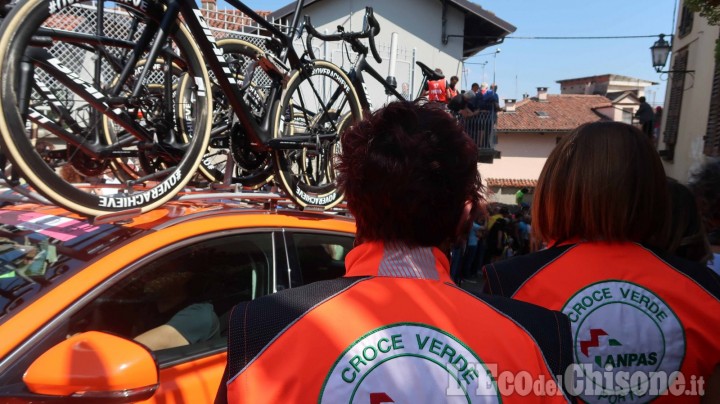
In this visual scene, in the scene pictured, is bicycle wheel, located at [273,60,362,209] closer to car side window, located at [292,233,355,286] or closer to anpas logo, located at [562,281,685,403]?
car side window, located at [292,233,355,286]

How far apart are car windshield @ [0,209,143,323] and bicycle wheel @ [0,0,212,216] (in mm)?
127

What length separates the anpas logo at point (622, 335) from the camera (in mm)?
1468

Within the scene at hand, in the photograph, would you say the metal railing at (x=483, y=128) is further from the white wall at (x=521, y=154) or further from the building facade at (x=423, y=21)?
the white wall at (x=521, y=154)

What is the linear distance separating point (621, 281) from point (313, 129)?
232cm

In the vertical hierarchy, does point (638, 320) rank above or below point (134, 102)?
below

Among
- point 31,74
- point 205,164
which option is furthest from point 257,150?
point 31,74

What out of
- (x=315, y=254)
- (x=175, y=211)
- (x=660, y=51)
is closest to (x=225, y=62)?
(x=175, y=211)

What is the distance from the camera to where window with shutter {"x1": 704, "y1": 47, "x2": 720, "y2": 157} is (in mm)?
9164

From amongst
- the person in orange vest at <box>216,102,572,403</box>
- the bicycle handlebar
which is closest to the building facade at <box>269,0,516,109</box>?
the bicycle handlebar

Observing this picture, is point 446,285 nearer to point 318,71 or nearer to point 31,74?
point 31,74

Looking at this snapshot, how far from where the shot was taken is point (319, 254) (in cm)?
253

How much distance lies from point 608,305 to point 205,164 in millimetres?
2442

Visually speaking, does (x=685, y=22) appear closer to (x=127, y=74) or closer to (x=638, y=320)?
(x=638, y=320)

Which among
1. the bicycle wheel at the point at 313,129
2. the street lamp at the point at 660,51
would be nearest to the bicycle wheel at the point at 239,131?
the bicycle wheel at the point at 313,129
